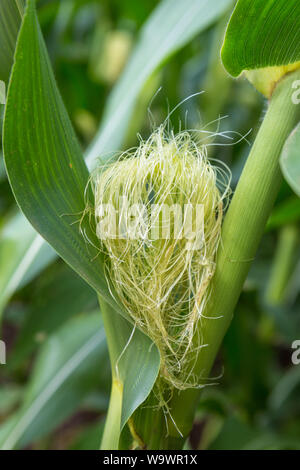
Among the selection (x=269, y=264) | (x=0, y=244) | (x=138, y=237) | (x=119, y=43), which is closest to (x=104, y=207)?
(x=138, y=237)

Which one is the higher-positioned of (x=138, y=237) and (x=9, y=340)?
(x=138, y=237)

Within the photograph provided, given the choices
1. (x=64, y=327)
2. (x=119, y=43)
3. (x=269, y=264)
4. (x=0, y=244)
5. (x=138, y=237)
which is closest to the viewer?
(x=138, y=237)

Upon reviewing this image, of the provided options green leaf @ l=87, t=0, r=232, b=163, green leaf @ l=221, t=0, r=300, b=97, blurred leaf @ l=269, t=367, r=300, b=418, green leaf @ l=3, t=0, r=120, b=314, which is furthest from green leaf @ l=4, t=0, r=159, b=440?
blurred leaf @ l=269, t=367, r=300, b=418

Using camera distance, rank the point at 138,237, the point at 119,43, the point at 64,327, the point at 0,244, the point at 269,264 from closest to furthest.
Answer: the point at 138,237 → the point at 0,244 → the point at 64,327 → the point at 269,264 → the point at 119,43

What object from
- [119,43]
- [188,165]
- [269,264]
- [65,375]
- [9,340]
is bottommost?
[9,340]

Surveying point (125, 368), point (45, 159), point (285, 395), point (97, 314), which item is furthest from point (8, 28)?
point (285, 395)

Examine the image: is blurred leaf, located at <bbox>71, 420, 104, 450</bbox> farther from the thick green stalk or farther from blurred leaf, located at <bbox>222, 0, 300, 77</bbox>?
blurred leaf, located at <bbox>222, 0, 300, 77</bbox>

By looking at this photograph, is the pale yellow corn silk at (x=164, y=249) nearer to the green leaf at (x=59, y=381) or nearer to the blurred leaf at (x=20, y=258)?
the blurred leaf at (x=20, y=258)

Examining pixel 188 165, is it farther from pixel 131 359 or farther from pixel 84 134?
pixel 84 134
